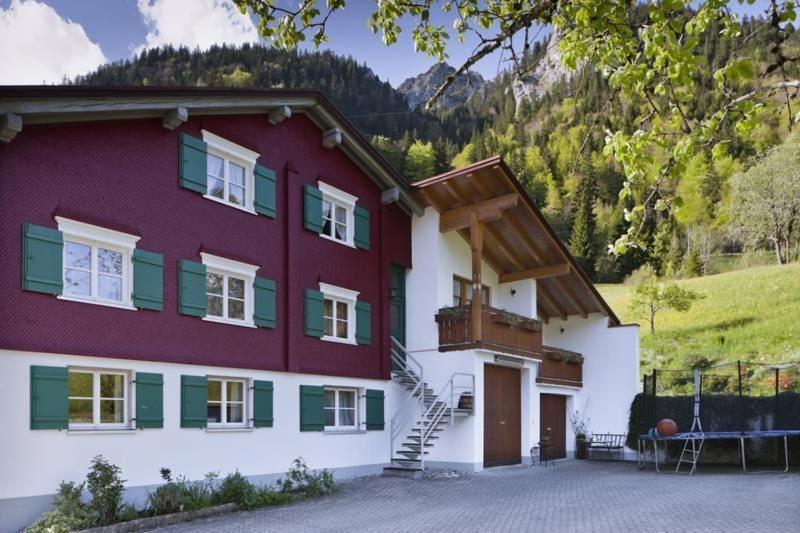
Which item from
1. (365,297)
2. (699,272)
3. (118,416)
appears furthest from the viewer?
(699,272)

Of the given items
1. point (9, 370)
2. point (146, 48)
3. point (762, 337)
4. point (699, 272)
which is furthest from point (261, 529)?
point (146, 48)

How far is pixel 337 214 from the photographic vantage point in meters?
18.3

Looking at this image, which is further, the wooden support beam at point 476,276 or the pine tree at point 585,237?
the pine tree at point 585,237

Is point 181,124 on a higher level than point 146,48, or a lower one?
lower

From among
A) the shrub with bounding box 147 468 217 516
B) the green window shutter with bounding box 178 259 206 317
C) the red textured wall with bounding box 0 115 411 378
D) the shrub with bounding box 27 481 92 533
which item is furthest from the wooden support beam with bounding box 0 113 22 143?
the shrub with bounding box 147 468 217 516

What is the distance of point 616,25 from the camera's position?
18.4 ft

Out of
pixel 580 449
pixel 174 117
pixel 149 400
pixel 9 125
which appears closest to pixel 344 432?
pixel 149 400

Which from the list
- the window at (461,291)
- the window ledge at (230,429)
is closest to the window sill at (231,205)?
the window ledge at (230,429)

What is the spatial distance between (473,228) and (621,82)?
1373 centimetres

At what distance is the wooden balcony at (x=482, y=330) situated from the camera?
1880 cm

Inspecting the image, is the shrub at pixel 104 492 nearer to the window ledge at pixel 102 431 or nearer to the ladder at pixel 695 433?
the window ledge at pixel 102 431

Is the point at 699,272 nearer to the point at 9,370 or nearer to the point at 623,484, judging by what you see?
the point at 623,484

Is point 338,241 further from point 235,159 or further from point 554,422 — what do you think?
point 554,422

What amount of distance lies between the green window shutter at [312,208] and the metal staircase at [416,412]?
4153 millimetres
